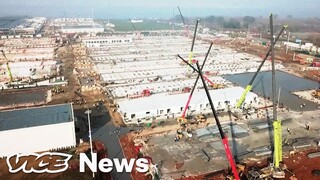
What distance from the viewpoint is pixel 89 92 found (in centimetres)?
2152

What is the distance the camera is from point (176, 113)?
17422 mm

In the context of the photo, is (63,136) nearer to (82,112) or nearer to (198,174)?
(82,112)

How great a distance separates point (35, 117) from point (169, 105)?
287 inches

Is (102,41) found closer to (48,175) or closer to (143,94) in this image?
(143,94)

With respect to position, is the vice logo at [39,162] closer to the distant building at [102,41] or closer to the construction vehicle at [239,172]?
the construction vehicle at [239,172]

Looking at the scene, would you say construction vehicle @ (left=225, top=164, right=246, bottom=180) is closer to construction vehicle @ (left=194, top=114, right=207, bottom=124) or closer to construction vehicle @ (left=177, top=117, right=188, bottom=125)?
construction vehicle @ (left=194, top=114, right=207, bottom=124)

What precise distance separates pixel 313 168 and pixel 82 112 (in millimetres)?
12473

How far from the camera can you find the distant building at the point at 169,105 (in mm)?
16797

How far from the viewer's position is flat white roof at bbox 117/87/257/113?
1719 centimetres

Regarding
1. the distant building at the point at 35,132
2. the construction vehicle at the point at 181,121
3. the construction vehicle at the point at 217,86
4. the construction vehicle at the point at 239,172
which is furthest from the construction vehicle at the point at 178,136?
the construction vehicle at the point at 217,86

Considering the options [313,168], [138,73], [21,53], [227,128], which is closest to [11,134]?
[227,128]

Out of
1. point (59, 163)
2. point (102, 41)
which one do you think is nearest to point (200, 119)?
point (59, 163)

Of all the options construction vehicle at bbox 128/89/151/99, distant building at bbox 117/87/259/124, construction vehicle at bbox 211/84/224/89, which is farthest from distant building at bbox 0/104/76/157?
construction vehicle at bbox 211/84/224/89

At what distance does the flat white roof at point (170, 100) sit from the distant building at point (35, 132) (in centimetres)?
396
